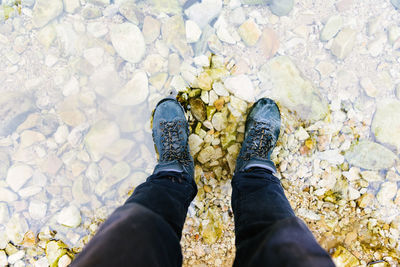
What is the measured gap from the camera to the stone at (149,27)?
220cm

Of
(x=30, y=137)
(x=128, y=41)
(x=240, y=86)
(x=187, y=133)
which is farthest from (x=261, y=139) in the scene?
(x=30, y=137)

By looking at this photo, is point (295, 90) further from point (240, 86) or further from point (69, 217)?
point (69, 217)

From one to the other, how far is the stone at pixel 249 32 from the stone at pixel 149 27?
0.74 metres

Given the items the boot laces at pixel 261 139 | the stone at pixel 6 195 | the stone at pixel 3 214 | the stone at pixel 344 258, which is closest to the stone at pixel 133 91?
the boot laces at pixel 261 139

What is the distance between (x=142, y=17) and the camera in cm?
221

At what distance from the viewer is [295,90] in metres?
2.13

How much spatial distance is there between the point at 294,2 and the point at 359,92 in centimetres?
98

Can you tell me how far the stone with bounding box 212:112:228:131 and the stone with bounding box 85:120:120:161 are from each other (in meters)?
0.87

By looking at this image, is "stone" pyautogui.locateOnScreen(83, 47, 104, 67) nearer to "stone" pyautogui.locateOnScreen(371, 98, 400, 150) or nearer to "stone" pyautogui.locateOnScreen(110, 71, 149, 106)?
"stone" pyautogui.locateOnScreen(110, 71, 149, 106)

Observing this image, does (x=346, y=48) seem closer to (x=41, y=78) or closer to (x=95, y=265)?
(x=95, y=265)

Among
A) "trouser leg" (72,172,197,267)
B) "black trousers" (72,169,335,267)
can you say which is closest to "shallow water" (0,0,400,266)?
"black trousers" (72,169,335,267)

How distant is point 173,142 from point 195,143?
22 centimetres

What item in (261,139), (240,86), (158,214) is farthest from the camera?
(240,86)

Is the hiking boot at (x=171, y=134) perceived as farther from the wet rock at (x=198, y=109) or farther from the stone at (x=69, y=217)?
the stone at (x=69, y=217)
